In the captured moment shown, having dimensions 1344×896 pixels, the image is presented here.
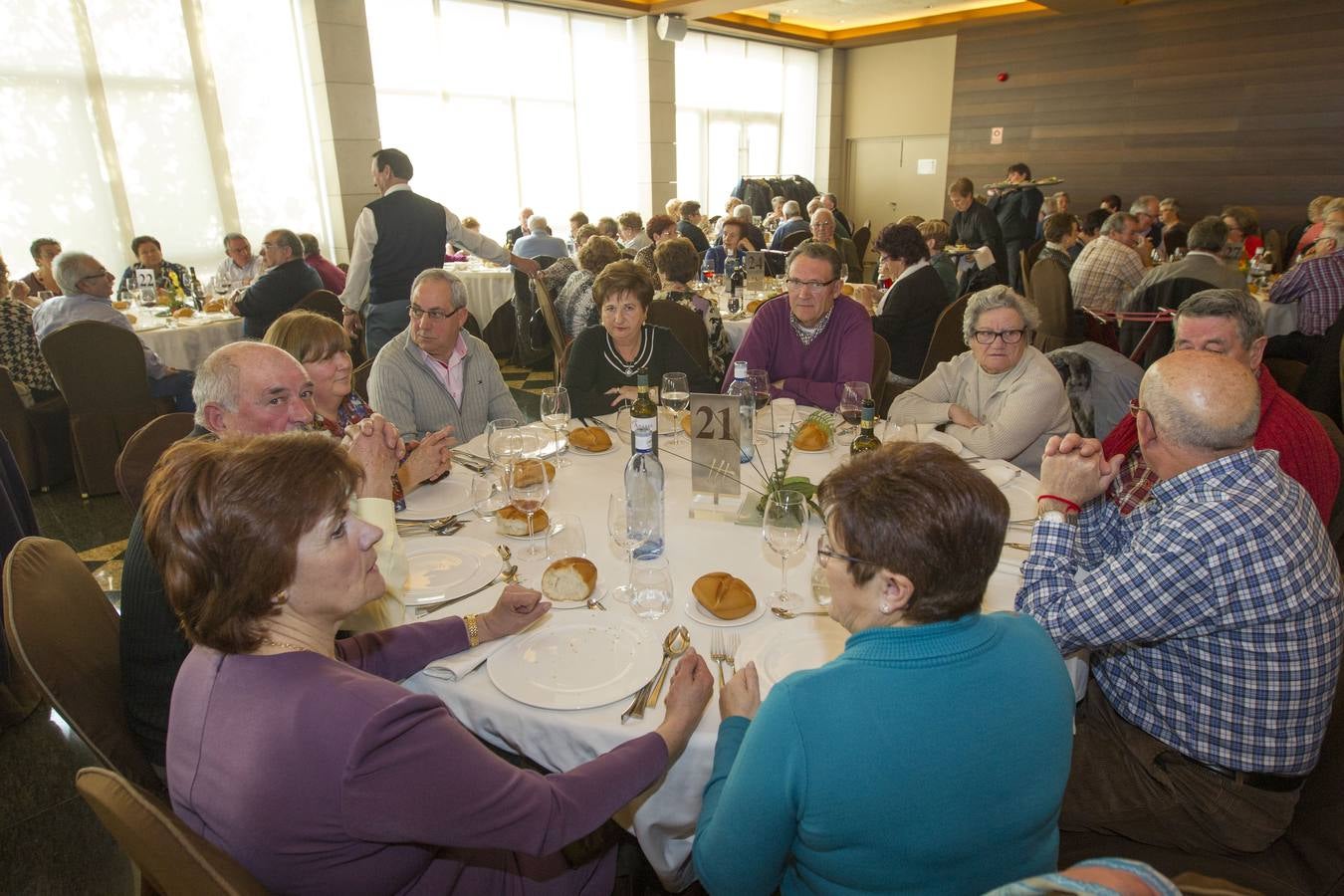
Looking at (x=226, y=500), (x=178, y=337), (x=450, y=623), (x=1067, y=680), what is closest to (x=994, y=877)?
(x=1067, y=680)

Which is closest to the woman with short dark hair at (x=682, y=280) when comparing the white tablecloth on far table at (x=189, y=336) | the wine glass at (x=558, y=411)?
the wine glass at (x=558, y=411)

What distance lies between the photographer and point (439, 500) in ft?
7.39

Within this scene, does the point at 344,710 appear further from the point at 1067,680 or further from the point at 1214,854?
the point at 1214,854

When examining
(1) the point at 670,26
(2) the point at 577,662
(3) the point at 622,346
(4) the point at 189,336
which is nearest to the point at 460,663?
(2) the point at 577,662

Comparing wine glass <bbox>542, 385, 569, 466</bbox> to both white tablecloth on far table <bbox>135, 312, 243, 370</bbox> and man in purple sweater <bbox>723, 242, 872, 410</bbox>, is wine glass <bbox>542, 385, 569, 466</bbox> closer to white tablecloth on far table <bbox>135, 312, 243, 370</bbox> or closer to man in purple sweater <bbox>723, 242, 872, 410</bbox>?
man in purple sweater <bbox>723, 242, 872, 410</bbox>

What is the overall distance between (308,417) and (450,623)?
84 centimetres

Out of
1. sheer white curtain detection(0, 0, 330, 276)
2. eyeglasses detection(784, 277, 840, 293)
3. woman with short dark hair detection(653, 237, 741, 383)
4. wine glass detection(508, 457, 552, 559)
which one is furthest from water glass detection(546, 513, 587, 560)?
sheer white curtain detection(0, 0, 330, 276)

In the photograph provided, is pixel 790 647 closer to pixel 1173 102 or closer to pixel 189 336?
pixel 189 336

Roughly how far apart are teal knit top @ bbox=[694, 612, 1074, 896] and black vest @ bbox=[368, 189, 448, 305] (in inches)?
195

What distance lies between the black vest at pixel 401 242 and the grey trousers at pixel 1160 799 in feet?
16.1

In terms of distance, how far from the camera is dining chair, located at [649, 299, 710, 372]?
443cm

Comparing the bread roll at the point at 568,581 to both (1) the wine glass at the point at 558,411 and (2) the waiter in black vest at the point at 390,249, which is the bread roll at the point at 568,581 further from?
(2) the waiter in black vest at the point at 390,249

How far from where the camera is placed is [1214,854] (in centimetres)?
145

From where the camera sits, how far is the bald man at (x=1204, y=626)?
4.57 feet
